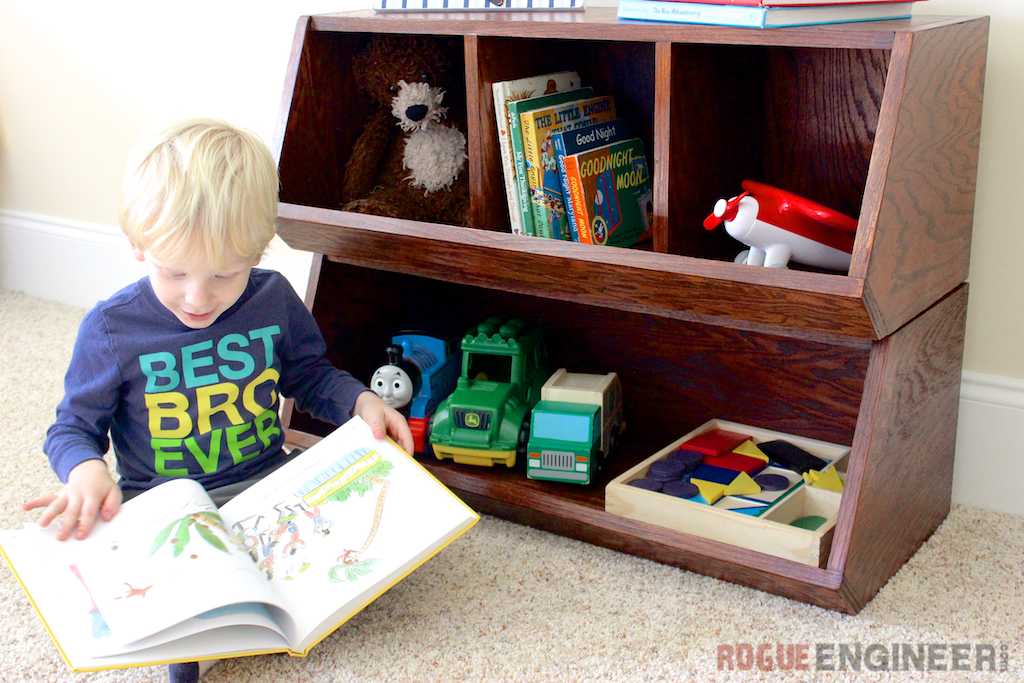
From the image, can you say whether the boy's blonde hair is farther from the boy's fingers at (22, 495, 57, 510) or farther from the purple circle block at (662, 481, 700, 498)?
the purple circle block at (662, 481, 700, 498)

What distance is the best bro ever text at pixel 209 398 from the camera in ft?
3.19

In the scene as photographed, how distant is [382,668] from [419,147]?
2.37 ft

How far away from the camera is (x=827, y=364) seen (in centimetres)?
117

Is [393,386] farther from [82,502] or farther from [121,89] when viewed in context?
[121,89]

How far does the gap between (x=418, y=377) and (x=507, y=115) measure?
16.5 inches

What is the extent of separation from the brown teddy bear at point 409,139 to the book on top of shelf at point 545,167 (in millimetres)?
187

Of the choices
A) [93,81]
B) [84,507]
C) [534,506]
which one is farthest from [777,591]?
[93,81]

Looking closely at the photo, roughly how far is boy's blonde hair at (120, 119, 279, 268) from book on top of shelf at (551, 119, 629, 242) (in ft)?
1.13

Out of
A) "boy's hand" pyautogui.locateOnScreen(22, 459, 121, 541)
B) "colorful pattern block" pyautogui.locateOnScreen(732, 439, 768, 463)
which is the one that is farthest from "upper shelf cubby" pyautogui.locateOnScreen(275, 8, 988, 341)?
"boy's hand" pyautogui.locateOnScreen(22, 459, 121, 541)

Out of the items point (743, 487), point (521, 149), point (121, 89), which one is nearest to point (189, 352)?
point (521, 149)

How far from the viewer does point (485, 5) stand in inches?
44.1

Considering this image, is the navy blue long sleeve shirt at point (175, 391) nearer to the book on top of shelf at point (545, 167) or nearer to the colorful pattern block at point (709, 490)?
the book on top of shelf at point (545, 167)

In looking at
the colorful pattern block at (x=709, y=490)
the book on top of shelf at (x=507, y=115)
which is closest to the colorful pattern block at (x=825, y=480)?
the colorful pattern block at (x=709, y=490)

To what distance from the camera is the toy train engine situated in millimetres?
1252
